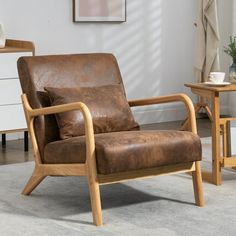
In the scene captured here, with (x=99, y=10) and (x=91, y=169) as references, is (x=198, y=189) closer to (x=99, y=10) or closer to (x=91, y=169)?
(x=91, y=169)

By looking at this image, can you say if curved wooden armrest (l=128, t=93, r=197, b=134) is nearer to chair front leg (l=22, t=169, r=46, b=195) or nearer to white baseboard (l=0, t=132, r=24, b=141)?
chair front leg (l=22, t=169, r=46, b=195)

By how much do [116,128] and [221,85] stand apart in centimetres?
82

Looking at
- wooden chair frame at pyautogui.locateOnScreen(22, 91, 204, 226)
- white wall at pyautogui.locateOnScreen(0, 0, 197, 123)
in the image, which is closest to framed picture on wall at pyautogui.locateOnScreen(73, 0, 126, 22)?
white wall at pyautogui.locateOnScreen(0, 0, 197, 123)

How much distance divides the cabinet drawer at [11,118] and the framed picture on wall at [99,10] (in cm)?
121

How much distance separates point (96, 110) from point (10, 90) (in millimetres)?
1433

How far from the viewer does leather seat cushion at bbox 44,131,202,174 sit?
138 inches

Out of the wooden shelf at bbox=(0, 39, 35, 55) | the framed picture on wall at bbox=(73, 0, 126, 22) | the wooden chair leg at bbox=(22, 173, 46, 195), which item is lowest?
the wooden chair leg at bbox=(22, 173, 46, 195)

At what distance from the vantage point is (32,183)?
4059 mm

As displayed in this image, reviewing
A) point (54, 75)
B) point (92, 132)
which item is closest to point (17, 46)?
point (54, 75)

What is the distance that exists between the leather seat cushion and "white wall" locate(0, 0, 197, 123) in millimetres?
2221

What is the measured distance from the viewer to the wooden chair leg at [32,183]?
402 centimetres

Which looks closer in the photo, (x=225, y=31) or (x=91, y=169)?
(x=91, y=169)

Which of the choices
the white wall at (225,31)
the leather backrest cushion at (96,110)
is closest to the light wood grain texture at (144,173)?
the leather backrest cushion at (96,110)

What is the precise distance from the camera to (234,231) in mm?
3406
